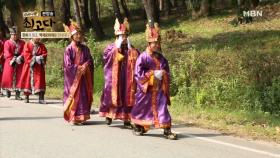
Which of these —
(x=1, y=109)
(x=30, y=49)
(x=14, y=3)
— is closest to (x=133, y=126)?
(x=1, y=109)

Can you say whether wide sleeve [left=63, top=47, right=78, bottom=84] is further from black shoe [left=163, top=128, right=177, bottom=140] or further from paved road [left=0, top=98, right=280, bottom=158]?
black shoe [left=163, top=128, right=177, bottom=140]

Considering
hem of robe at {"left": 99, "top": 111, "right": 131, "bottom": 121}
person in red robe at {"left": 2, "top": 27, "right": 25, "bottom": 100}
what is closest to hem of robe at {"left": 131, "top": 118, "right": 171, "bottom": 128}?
hem of robe at {"left": 99, "top": 111, "right": 131, "bottom": 121}

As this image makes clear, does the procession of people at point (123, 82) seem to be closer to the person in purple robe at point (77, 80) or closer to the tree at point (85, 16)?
the person in purple robe at point (77, 80)

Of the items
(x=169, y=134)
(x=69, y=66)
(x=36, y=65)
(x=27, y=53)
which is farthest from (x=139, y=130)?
(x=27, y=53)

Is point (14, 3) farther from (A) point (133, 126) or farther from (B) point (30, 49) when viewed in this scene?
(A) point (133, 126)

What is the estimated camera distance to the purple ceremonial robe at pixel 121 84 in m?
11.7

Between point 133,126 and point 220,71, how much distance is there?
4.98 meters

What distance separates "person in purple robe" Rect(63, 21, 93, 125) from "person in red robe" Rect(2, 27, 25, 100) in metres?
5.21

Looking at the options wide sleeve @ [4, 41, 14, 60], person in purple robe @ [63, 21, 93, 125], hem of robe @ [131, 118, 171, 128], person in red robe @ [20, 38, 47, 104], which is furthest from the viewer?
wide sleeve @ [4, 41, 14, 60]

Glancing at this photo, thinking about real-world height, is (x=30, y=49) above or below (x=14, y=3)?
below

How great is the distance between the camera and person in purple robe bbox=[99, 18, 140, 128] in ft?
38.2

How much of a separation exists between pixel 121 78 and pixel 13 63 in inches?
256

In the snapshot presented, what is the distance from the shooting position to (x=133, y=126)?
1104cm

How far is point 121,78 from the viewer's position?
465 inches
